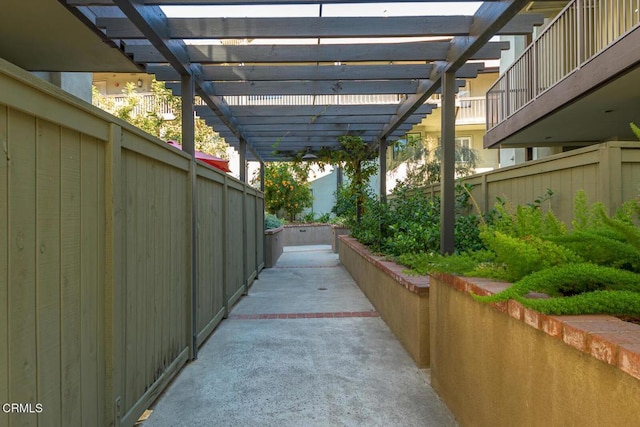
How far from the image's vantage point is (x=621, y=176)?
3.08m

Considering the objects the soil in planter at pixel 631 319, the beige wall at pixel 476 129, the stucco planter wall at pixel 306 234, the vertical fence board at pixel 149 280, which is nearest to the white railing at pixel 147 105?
the stucco planter wall at pixel 306 234

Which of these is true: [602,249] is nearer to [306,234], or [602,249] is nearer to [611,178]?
[611,178]

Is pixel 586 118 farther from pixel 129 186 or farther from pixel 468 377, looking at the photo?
pixel 129 186

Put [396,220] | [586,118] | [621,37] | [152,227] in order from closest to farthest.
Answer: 1. [152,227]
2. [621,37]
3. [396,220]
4. [586,118]

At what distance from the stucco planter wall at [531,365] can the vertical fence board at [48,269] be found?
1.96 meters

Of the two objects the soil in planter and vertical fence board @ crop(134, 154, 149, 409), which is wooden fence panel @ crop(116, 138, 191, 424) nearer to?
vertical fence board @ crop(134, 154, 149, 409)

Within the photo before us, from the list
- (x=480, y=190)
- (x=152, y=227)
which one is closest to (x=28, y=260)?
(x=152, y=227)

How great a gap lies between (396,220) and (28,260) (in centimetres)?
585

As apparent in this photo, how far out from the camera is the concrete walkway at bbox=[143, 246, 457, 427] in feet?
9.50

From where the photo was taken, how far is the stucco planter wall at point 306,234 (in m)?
18.3

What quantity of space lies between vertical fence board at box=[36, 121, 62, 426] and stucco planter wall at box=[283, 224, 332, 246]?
16268 millimetres

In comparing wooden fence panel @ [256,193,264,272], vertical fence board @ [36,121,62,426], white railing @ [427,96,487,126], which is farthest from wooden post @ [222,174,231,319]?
white railing @ [427,96,487,126]

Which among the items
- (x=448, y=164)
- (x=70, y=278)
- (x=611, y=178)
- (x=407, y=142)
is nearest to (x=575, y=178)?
(x=611, y=178)

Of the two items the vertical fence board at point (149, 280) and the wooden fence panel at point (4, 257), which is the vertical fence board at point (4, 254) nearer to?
the wooden fence panel at point (4, 257)
